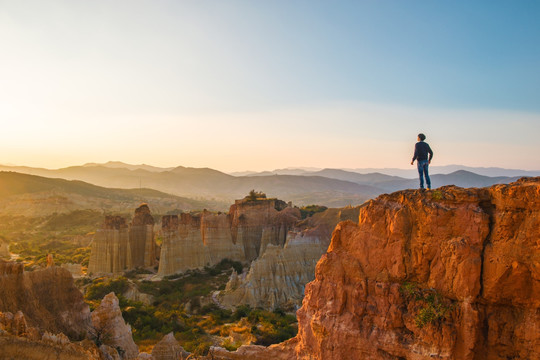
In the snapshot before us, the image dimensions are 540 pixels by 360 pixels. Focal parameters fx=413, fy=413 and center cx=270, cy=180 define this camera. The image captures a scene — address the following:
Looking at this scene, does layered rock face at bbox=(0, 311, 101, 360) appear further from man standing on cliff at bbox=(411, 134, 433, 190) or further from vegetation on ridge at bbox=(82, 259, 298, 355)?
man standing on cliff at bbox=(411, 134, 433, 190)

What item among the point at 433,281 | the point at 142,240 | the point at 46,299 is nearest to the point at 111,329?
the point at 46,299

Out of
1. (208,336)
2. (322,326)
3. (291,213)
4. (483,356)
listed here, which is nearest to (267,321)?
(208,336)

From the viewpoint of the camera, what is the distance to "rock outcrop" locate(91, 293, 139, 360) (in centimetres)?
1636

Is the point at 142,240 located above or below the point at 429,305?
below

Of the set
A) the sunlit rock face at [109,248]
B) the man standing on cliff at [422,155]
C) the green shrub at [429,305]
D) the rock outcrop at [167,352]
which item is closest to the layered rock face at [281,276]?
the rock outcrop at [167,352]

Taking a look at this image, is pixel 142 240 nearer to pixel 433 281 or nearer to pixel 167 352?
pixel 167 352

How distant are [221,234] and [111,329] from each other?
105ft

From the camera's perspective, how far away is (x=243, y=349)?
12.5m

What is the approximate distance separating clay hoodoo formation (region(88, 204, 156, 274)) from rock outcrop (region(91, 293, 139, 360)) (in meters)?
29.0

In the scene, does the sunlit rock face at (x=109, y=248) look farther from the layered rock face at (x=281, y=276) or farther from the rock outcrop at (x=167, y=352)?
the rock outcrop at (x=167, y=352)

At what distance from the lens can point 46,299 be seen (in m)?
15.4

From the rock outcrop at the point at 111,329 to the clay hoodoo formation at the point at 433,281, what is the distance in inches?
352

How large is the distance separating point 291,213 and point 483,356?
1703 inches

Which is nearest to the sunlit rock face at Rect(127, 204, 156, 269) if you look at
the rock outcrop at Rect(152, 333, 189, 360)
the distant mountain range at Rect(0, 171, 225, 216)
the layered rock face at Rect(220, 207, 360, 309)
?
the layered rock face at Rect(220, 207, 360, 309)
